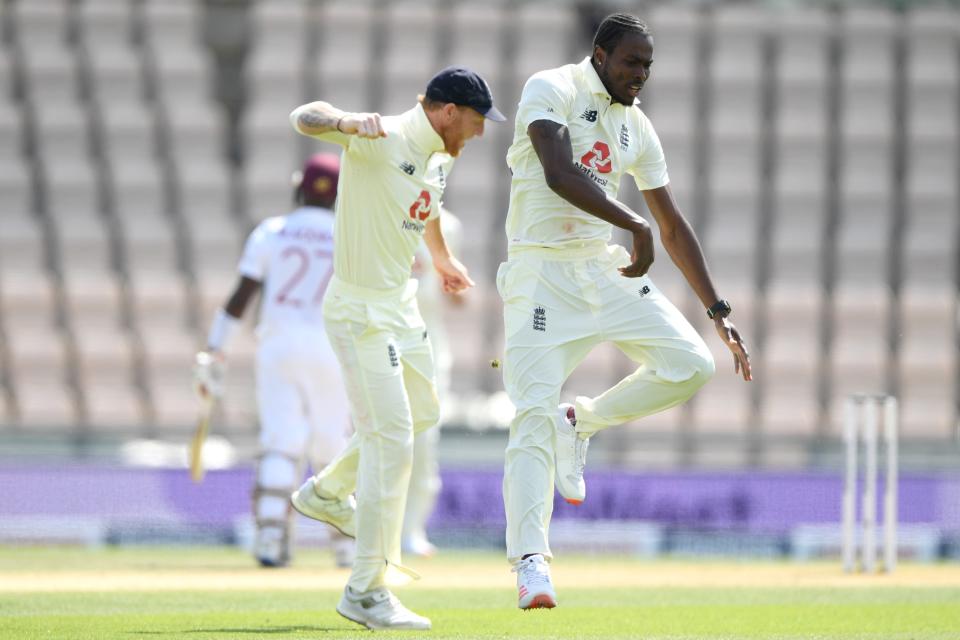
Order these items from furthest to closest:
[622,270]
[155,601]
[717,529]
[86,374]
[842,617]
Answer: [86,374], [717,529], [155,601], [842,617], [622,270]

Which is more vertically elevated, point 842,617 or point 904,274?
point 904,274

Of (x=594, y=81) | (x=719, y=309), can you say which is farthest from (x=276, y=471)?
(x=594, y=81)

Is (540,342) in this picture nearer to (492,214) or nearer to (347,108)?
(492,214)

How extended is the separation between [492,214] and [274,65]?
333 centimetres

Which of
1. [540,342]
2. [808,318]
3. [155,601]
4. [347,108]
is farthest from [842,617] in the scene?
[347,108]

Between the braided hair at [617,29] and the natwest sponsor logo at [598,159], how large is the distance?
1.20 ft

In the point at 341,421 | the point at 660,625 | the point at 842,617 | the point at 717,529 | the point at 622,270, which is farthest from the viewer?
the point at 717,529

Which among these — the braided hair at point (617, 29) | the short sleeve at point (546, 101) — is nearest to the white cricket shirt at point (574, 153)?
the short sleeve at point (546, 101)

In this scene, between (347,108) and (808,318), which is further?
(347,108)

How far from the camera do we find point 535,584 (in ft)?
18.8

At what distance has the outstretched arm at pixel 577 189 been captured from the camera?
5.78m

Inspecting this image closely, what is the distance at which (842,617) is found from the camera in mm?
6879

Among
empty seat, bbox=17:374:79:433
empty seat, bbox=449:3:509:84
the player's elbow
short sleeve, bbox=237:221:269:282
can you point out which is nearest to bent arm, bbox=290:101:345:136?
the player's elbow

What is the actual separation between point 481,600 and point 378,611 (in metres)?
1.58
